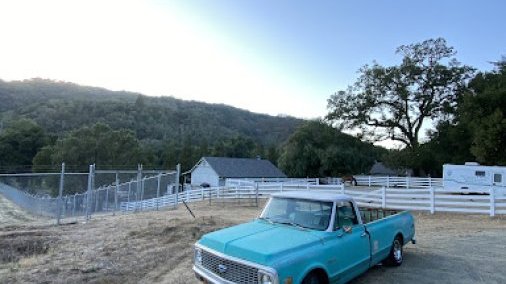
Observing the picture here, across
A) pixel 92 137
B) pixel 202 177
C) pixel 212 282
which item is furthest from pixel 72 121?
pixel 212 282

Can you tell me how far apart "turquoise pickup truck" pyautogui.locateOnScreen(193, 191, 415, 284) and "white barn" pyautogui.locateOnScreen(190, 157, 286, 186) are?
128 ft

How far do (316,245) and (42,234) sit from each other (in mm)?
9065

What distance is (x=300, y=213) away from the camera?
6113 mm

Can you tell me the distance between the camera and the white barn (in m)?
46.0

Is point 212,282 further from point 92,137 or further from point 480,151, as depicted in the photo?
point 92,137

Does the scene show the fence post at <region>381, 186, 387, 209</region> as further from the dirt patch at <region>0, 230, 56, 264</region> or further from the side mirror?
the dirt patch at <region>0, 230, 56, 264</region>

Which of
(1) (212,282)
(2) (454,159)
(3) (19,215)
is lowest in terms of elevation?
(3) (19,215)

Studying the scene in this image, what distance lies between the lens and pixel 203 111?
15688 centimetres

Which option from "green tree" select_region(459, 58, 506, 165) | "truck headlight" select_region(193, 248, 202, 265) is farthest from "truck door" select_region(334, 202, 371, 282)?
"green tree" select_region(459, 58, 506, 165)

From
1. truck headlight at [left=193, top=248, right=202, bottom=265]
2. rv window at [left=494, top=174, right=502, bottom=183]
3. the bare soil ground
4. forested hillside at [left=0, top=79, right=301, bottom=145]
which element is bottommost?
the bare soil ground

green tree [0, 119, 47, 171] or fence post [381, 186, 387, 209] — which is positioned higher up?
green tree [0, 119, 47, 171]

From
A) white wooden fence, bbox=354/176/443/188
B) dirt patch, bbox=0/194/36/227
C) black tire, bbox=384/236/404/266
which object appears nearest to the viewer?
black tire, bbox=384/236/404/266

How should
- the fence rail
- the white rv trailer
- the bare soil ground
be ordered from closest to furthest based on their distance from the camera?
1. the bare soil ground
2. the fence rail
3. the white rv trailer

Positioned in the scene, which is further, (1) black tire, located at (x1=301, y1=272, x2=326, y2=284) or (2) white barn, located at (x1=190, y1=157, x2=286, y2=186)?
(2) white barn, located at (x1=190, y1=157, x2=286, y2=186)
